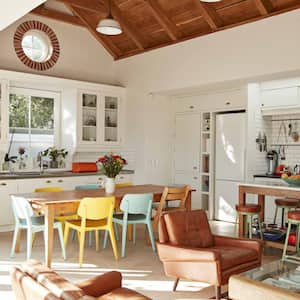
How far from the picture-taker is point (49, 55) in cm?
755

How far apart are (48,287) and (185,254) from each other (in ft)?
5.81

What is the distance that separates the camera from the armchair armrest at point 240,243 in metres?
3.77

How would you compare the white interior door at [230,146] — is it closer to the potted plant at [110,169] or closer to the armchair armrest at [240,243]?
the potted plant at [110,169]

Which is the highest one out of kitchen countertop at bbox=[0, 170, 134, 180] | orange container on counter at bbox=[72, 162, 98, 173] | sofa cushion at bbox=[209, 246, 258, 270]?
orange container on counter at bbox=[72, 162, 98, 173]

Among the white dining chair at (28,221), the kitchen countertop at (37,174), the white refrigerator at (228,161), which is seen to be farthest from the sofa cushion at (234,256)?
the kitchen countertop at (37,174)

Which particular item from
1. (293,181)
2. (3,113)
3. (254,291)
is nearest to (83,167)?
(3,113)

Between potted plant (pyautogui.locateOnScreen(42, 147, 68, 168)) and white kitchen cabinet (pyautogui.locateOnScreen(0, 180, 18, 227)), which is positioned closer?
white kitchen cabinet (pyautogui.locateOnScreen(0, 180, 18, 227))

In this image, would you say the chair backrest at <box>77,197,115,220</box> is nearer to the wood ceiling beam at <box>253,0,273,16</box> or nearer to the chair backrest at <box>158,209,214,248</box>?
the chair backrest at <box>158,209,214,248</box>

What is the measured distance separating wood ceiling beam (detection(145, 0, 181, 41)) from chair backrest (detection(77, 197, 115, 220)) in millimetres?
3585

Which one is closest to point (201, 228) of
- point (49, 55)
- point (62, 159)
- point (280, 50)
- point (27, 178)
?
point (280, 50)

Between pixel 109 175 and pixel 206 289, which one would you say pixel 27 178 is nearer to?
pixel 109 175

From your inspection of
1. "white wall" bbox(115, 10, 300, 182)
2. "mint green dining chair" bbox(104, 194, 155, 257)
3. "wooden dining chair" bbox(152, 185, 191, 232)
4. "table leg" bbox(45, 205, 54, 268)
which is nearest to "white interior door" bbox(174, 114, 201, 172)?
"white wall" bbox(115, 10, 300, 182)

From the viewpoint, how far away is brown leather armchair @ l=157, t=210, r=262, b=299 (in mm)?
3367

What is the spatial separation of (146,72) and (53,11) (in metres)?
2.09
